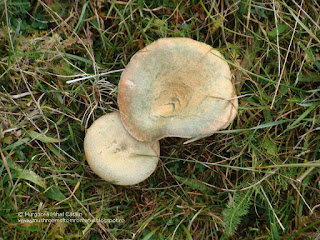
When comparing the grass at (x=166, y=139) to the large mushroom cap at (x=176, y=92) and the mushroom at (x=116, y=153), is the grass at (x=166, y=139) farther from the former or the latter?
the large mushroom cap at (x=176, y=92)

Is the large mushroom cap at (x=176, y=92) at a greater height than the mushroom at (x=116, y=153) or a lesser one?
greater

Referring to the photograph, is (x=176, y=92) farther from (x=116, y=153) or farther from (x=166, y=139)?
(x=116, y=153)

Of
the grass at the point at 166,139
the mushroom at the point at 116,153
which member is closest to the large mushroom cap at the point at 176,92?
the mushroom at the point at 116,153

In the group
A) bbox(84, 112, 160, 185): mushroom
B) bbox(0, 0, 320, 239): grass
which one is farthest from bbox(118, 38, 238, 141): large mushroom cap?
bbox(0, 0, 320, 239): grass

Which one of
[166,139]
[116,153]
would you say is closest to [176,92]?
[166,139]

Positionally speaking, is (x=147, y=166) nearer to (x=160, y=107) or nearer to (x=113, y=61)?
(x=160, y=107)

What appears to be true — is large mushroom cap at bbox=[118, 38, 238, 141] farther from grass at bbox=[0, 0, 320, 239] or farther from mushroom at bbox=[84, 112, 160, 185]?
grass at bbox=[0, 0, 320, 239]
